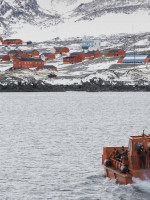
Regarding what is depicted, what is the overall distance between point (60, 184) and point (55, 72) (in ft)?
429

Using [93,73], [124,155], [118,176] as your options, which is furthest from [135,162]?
[93,73]

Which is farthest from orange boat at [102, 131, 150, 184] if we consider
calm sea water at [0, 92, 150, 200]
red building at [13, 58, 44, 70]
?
Answer: red building at [13, 58, 44, 70]

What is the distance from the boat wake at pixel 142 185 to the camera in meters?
35.0

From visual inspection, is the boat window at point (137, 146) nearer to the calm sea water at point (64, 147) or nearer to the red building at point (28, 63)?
the calm sea water at point (64, 147)

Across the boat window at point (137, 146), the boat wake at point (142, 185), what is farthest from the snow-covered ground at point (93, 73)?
the boat wake at point (142, 185)

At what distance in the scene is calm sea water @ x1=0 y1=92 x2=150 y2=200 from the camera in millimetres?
36406

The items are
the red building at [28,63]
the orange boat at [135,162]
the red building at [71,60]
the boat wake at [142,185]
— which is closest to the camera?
the boat wake at [142,185]

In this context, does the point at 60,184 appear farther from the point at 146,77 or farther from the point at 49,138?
the point at 146,77

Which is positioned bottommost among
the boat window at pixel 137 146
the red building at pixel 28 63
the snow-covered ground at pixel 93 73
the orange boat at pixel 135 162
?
the orange boat at pixel 135 162

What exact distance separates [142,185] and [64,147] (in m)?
20.6

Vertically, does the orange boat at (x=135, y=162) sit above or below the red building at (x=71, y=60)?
below

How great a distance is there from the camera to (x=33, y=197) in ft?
116

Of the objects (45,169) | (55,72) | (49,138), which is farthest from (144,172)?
(55,72)

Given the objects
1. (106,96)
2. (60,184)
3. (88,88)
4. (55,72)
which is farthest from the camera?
(55,72)
